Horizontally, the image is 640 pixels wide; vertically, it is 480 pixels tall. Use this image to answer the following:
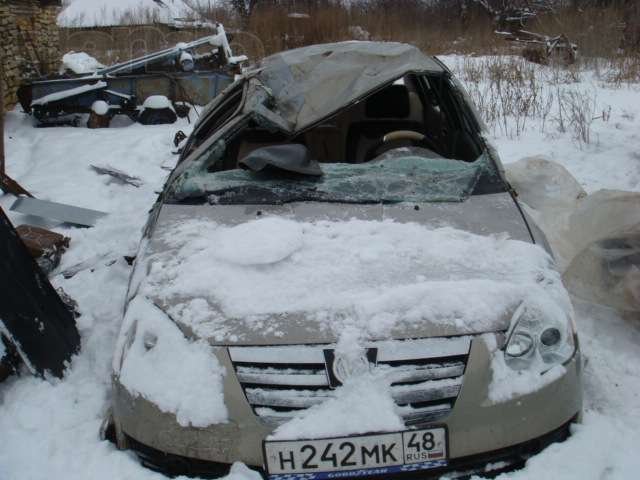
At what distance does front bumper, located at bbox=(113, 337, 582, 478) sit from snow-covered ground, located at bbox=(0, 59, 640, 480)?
0.07 metres

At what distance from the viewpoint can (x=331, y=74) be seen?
308 cm

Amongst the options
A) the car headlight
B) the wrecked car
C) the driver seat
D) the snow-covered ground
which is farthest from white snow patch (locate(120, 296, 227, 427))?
the wrecked car

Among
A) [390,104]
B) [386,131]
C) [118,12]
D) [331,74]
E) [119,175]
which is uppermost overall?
[118,12]

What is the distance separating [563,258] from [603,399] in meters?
1.30

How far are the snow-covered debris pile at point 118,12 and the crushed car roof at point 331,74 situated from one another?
1633cm

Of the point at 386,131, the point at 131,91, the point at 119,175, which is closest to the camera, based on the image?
the point at 386,131

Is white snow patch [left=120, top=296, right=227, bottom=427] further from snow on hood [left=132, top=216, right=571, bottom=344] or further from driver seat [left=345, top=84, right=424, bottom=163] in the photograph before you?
driver seat [left=345, top=84, right=424, bottom=163]

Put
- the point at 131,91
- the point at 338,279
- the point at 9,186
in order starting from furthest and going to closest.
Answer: the point at 131,91, the point at 9,186, the point at 338,279

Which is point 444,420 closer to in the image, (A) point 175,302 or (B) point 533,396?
(B) point 533,396

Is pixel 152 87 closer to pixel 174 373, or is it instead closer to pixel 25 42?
pixel 25 42

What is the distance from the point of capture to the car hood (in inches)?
68.3

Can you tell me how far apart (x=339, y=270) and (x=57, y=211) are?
3.59 meters

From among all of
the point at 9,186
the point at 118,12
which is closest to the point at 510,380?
the point at 9,186

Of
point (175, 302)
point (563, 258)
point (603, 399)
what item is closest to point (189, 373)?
point (175, 302)
